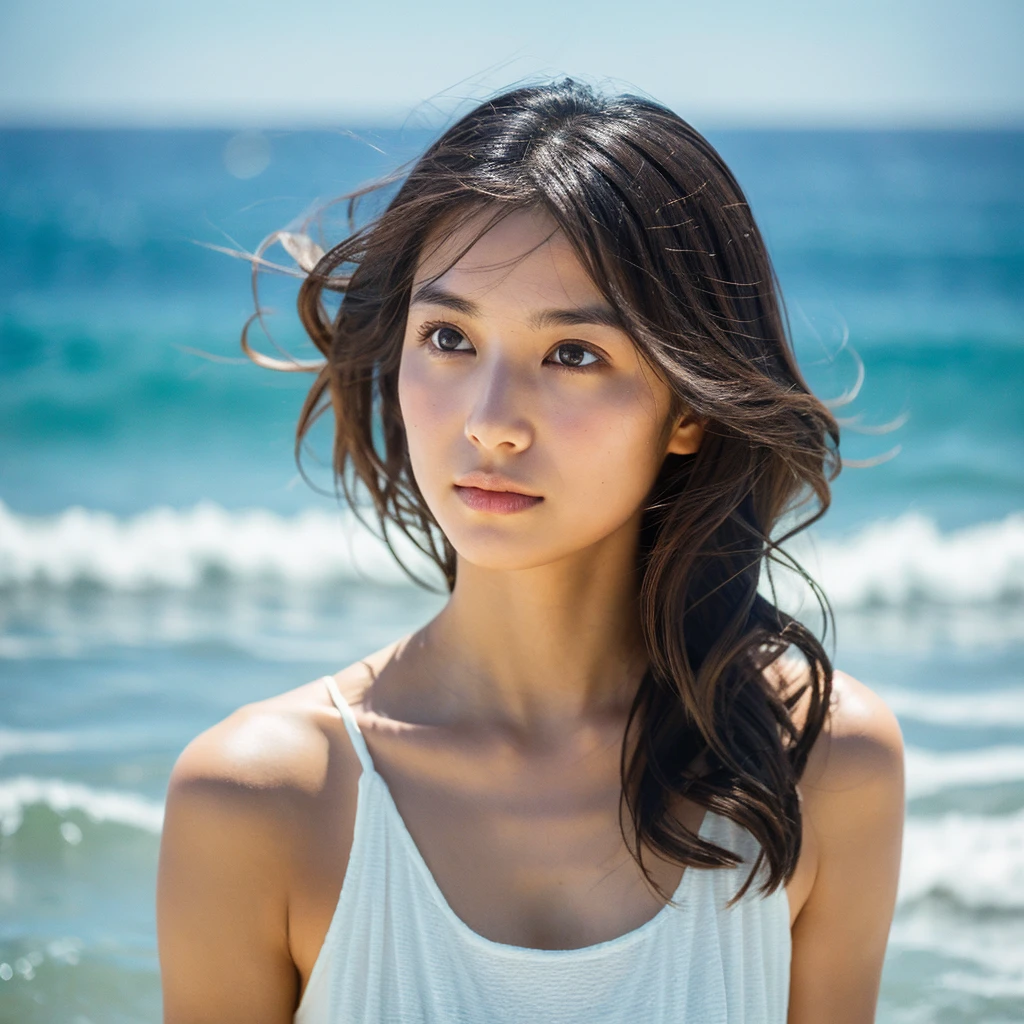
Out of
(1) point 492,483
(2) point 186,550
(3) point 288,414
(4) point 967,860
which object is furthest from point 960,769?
(3) point 288,414

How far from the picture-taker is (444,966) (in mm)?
1950

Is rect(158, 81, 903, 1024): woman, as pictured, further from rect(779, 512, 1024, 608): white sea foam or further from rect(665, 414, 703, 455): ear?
rect(779, 512, 1024, 608): white sea foam

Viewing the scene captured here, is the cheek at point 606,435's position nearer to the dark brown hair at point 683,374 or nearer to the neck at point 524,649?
the dark brown hair at point 683,374

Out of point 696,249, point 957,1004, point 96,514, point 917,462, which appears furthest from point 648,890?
point 917,462

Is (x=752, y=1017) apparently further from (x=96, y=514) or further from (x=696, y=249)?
(x=96, y=514)

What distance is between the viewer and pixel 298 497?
8.70 m

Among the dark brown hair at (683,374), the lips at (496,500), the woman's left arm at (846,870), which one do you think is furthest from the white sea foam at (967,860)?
the lips at (496,500)

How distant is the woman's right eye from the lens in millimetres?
1980

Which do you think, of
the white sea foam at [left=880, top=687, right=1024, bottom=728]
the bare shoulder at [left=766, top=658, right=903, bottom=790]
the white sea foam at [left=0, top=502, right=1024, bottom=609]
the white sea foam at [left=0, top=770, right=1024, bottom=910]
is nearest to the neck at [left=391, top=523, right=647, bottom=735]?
the bare shoulder at [left=766, top=658, right=903, bottom=790]

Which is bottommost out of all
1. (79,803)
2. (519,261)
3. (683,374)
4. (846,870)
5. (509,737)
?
(79,803)

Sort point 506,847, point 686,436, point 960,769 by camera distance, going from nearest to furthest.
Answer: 1. point 506,847
2. point 686,436
3. point 960,769

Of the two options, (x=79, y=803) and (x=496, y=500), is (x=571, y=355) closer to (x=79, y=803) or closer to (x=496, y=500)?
(x=496, y=500)

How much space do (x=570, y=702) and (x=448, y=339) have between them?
0.70 meters

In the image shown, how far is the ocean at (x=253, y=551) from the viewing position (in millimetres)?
Result: 4000
